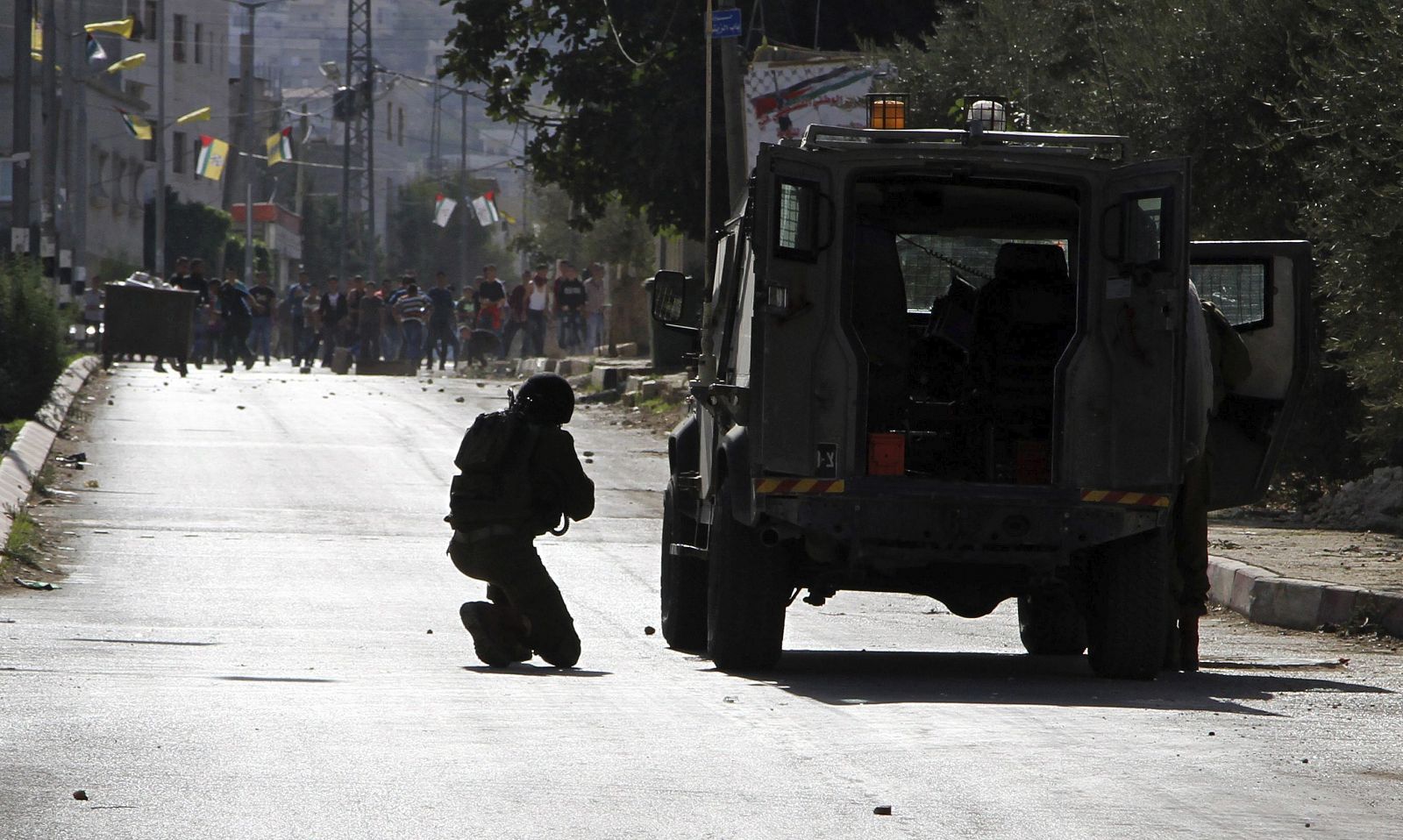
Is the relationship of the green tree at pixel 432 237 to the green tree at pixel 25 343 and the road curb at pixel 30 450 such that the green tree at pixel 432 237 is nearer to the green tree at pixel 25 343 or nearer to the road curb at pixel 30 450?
the road curb at pixel 30 450

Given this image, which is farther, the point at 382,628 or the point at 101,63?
the point at 101,63

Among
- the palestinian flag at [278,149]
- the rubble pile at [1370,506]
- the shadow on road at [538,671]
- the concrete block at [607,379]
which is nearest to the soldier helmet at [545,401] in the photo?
the shadow on road at [538,671]

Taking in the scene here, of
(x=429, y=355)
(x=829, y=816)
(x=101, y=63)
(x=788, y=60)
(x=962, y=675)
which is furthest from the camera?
(x=101, y=63)

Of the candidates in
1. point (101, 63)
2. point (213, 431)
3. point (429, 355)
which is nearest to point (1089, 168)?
point (213, 431)

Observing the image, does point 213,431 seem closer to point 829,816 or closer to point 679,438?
point 679,438

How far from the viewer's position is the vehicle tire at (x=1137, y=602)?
8961 mm

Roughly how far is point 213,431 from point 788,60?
7445 millimetres

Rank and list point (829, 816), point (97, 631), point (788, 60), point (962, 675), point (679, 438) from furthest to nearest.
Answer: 1. point (788, 60)
2. point (679, 438)
3. point (97, 631)
4. point (962, 675)
5. point (829, 816)

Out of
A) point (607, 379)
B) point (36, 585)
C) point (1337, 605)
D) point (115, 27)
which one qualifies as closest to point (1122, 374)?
point (1337, 605)

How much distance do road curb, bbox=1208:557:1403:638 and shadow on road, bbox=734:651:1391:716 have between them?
1.74 meters

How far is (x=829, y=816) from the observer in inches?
223

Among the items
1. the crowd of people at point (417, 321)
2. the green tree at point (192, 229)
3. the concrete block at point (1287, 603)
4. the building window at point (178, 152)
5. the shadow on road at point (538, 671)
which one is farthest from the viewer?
the building window at point (178, 152)

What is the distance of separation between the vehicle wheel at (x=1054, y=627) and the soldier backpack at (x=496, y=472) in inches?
102

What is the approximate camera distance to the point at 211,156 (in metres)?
78.1
